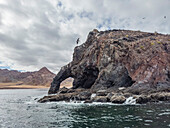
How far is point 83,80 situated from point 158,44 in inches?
1686

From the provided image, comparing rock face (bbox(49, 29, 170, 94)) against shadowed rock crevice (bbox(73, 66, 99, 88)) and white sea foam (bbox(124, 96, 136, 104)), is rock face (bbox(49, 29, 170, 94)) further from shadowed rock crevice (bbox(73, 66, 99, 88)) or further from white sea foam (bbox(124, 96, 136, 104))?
white sea foam (bbox(124, 96, 136, 104))

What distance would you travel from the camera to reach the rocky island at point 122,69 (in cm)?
4925

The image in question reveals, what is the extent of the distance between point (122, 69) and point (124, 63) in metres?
3.22

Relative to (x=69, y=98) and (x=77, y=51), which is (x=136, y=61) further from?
(x=77, y=51)

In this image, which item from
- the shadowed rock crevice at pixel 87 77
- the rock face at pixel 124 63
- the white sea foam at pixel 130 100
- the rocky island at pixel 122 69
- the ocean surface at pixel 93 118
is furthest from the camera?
the shadowed rock crevice at pixel 87 77

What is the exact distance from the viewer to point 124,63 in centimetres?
6359

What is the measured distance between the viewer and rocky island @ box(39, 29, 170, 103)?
4925 centimetres

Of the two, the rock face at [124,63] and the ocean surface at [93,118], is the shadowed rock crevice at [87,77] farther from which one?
the ocean surface at [93,118]

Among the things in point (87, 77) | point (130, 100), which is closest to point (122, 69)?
point (130, 100)

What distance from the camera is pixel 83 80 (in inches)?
3263

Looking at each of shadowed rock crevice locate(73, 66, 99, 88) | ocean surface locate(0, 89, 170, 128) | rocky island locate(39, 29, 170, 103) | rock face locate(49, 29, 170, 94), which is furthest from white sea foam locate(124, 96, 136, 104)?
shadowed rock crevice locate(73, 66, 99, 88)

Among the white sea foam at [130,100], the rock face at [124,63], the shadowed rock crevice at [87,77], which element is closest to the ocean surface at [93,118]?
the white sea foam at [130,100]

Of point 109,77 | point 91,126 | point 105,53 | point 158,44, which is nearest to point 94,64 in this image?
point 105,53

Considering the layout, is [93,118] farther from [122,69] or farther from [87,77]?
Answer: [87,77]
